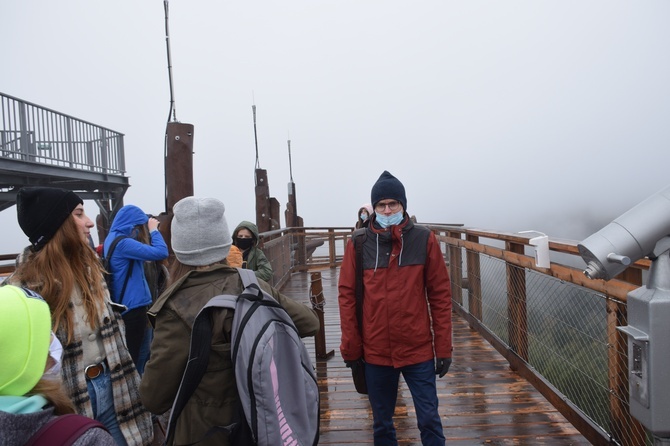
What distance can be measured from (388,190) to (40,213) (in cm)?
166

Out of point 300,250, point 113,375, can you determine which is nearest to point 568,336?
point 113,375

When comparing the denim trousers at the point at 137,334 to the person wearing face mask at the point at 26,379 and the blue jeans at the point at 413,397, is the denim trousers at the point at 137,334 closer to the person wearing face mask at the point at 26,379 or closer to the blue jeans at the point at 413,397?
the blue jeans at the point at 413,397

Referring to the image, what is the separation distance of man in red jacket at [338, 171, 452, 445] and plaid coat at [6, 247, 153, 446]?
1107 mm

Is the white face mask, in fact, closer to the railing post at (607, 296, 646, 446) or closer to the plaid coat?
the plaid coat

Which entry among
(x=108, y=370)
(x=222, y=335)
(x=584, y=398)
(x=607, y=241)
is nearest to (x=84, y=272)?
(x=108, y=370)

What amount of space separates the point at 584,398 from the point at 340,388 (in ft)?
6.30

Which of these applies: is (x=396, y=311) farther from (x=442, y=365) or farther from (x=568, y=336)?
(x=568, y=336)

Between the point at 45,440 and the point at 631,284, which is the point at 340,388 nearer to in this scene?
the point at 631,284

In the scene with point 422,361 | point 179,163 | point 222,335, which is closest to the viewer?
point 222,335

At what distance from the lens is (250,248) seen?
15.5ft

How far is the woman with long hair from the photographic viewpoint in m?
1.86

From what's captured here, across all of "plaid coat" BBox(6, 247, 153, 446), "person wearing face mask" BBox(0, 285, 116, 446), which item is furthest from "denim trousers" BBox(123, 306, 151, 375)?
"person wearing face mask" BBox(0, 285, 116, 446)

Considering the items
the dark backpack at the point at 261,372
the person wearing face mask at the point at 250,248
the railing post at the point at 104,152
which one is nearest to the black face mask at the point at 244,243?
the person wearing face mask at the point at 250,248

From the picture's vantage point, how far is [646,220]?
1350 millimetres
